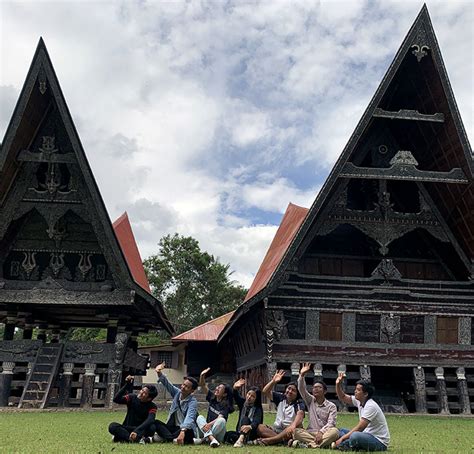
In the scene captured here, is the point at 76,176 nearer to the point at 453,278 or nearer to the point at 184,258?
the point at 453,278

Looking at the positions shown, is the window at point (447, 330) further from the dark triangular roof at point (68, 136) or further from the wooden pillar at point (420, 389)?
the dark triangular roof at point (68, 136)

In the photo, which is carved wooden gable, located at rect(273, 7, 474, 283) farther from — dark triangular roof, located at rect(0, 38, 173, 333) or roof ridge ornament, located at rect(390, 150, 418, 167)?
dark triangular roof, located at rect(0, 38, 173, 333)

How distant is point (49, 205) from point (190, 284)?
32.5m

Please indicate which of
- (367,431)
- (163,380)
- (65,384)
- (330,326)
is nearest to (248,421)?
(163,380)

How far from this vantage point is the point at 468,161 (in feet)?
48.7

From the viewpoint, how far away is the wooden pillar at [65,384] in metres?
14.7

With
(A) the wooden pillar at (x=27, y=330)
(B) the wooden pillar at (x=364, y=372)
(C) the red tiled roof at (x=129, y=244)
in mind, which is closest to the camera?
(B) the wooden pillar at (x=364, y=372)

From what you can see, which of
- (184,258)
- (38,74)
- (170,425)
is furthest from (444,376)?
(184,258)

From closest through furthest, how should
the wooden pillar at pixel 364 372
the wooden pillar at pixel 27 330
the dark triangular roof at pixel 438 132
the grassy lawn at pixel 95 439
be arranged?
1. the grassy lawn at pixel 95 439
2. the dark triangular roof at pixel 438 132
3. the wooden pillar at pixel 364 372
4. the wooden pillar at pixel 27 330

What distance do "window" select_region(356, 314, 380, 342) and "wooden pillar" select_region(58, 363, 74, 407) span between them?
7.51m

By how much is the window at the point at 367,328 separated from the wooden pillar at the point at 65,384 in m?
7.51

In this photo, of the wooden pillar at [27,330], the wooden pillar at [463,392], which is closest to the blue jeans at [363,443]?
the wooden pillar at [463,392]

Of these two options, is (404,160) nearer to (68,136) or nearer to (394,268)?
(394,268)

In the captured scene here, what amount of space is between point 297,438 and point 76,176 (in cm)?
1012
